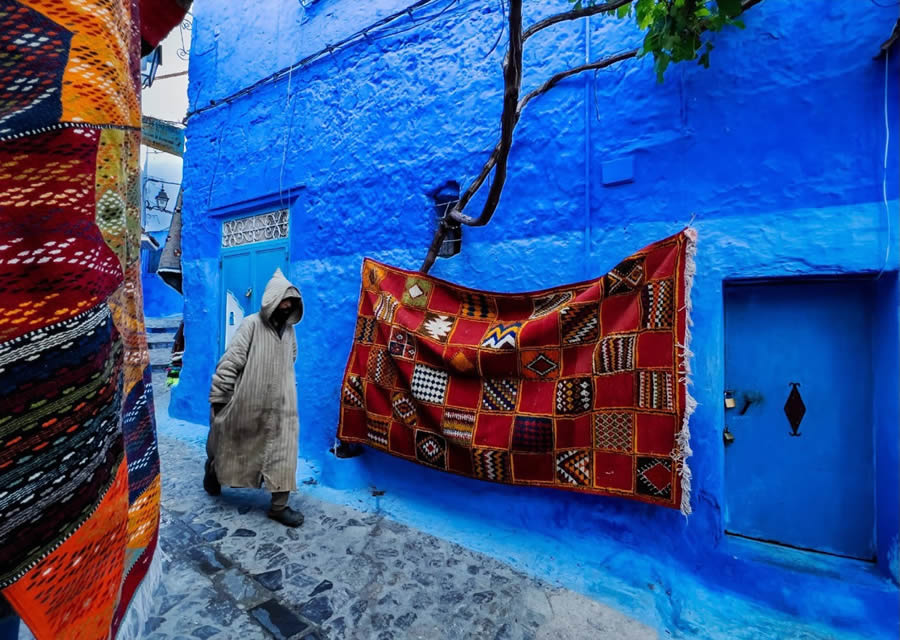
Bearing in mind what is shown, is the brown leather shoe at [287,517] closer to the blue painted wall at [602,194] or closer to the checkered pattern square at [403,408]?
the blue painted wall at [602,194]

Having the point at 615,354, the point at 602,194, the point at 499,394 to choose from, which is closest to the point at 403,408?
the point at 499,394

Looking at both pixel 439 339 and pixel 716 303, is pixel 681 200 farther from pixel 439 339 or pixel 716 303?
pixel 439 339

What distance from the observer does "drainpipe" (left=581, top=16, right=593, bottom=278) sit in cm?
301

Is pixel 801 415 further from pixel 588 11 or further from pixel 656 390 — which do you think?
pixel 588 11

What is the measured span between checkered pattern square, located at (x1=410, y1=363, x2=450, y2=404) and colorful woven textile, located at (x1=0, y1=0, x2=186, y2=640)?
99.7 inches

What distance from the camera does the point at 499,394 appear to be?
302 centimetres

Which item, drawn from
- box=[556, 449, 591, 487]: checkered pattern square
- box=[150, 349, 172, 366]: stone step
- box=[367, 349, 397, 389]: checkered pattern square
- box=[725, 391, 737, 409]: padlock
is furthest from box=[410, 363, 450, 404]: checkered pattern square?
box=[150, 349, 172, 366]: stone step

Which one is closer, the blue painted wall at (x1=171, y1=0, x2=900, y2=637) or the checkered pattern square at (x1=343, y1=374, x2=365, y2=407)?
the blue painted wall at (x1=171, y1=0, x2=900, y2=637)

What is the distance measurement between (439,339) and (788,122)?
7.83 ft

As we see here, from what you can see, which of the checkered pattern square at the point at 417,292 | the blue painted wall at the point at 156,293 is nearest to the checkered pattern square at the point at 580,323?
the checkered pattern square at the point at 417,292

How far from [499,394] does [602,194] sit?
149 cm

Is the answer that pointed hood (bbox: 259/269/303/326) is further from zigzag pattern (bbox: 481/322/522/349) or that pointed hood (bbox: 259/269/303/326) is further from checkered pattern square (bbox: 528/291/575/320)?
checkered pattern square (bbox: 528/291/575/320)

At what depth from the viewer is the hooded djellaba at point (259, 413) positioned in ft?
10.8

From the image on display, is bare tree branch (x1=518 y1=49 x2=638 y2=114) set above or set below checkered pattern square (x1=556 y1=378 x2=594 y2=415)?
above
